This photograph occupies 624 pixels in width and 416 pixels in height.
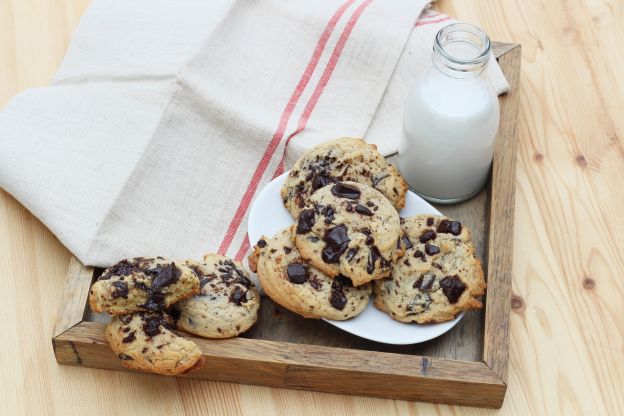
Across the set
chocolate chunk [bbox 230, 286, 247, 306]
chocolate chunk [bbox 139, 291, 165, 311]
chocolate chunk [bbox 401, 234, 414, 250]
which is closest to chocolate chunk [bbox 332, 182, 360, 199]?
chocolate chunk [bbox 401, 234, 414, 250]

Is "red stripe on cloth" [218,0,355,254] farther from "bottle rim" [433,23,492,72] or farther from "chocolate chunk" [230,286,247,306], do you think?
"bottle rim" [433,23,492,72]

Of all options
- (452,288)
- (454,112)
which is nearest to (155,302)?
(452,288)

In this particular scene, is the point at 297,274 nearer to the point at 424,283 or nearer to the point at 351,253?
the point at 351,253

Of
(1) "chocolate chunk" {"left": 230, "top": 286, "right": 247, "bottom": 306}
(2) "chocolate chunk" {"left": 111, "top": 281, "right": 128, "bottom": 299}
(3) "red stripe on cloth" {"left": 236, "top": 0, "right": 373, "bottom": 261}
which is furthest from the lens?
(3) "red stripe on cloth" {"left": 236, "top": 0, "right": 373, "bottom": 261}

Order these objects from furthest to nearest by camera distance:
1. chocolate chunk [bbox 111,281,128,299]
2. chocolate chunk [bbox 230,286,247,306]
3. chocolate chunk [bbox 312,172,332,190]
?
1. chocolate chunk [bbox 312,172,332,190]
2. chocolate chunk [bbox 230,286,247,306]
3. chocolate chunk [bbox 111,281,128,299]

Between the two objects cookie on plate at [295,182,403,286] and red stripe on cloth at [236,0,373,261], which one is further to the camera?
red stripe on cloth at [236,0,373,261]

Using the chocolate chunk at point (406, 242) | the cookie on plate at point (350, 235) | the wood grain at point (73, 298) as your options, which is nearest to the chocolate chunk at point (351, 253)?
the cookie on plate at point (350, 235)

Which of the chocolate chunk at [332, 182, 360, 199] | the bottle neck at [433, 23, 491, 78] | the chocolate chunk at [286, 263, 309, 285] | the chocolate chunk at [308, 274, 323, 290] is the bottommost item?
the chocolate chunk at [308, 274, 323, 290]

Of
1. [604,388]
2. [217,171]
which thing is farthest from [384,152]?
[604,388]
